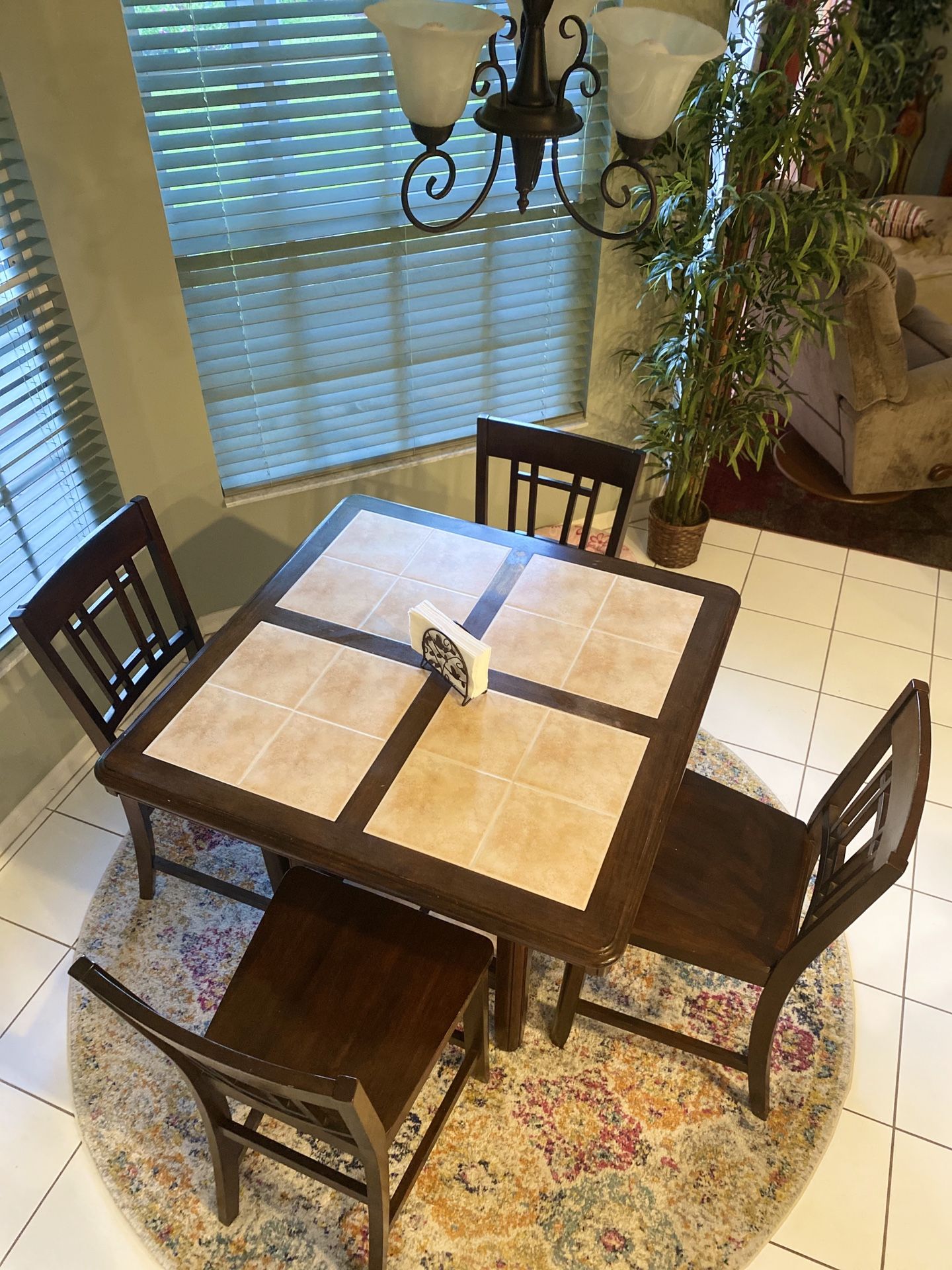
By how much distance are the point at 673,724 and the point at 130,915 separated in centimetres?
152

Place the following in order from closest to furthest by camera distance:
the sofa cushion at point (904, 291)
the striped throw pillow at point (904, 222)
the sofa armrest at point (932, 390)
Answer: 1. the sofa armrest at point (932, 390)
2. the sofa cushion at point (904, 291)
3. the striped throw pillow at point (904, 222)

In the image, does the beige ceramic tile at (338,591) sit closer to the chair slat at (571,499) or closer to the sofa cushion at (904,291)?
the chair slat at (571,499)

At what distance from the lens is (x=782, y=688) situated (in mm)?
2982

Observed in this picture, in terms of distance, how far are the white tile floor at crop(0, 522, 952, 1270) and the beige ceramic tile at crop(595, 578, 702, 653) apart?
0.90 metres

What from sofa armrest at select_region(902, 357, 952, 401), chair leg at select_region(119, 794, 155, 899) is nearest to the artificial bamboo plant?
sofa armrest at select_region(902, 357, 952, 401)

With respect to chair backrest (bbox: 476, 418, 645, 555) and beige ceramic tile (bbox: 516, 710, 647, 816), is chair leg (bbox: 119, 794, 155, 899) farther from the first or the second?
chair backrest (bbox: 476, 418, 645, 555)

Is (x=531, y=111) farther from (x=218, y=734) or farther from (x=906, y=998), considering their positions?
(x=906, y=998)

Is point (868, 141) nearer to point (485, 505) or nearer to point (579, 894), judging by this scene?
point (485, 505)

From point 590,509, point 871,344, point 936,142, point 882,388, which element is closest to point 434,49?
point 590,509

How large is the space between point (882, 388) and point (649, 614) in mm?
1999

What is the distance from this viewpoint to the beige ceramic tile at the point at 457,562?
2127mm

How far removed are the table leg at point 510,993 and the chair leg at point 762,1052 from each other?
0.48 meters

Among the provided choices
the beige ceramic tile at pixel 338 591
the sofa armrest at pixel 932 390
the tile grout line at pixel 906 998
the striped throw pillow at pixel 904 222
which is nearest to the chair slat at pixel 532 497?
the beige ceramic tile at pixel 338 591

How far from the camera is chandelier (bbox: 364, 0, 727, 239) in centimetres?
124
